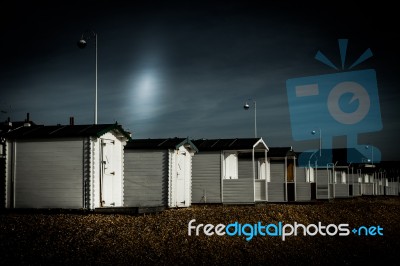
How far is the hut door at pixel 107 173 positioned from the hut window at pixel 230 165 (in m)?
8.43

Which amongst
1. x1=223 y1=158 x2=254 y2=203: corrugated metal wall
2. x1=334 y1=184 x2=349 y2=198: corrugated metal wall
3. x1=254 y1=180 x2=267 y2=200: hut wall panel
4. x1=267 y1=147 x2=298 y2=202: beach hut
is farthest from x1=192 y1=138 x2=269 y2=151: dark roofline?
x1=334 y1=184 x2=349 y2=198: corrugated metal wall

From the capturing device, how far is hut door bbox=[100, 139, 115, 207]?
62.8ft

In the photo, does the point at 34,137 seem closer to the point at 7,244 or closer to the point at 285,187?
the point at 7,244

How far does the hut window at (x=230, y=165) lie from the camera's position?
1072 inches

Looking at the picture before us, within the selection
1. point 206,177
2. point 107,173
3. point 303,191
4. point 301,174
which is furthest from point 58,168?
point 301,174

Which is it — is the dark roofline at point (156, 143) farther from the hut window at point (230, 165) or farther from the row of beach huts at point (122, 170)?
the hut window at point (230, 165)

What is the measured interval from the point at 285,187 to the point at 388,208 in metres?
5.93

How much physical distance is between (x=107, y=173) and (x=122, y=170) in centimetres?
133

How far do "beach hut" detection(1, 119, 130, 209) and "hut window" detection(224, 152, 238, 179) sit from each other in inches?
353

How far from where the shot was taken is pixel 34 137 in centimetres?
1891

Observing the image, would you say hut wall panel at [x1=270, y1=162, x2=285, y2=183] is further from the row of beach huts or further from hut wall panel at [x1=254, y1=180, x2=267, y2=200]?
hut wall panel at [x1=254, y1=180, x2=267, y2=200]

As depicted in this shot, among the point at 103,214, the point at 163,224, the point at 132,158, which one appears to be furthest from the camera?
the point at 132,158

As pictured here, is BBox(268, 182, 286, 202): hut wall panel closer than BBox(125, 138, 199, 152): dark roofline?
No

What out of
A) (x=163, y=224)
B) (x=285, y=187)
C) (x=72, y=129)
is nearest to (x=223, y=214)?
(x=163, y=224)
